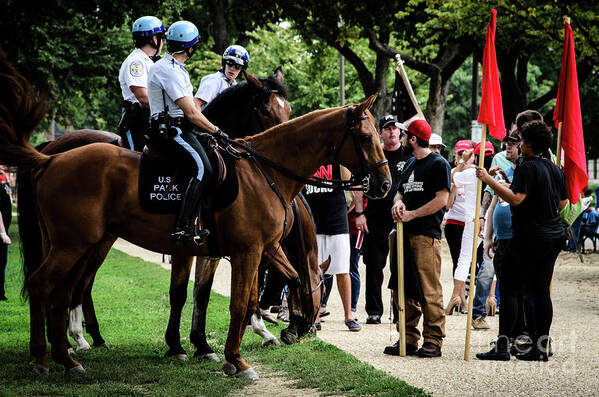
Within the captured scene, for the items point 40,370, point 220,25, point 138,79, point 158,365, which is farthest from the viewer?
point 220,25

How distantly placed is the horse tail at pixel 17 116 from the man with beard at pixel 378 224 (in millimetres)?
4546

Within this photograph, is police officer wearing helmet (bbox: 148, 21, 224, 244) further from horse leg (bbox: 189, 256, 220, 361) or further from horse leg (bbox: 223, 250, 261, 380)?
horse leg (bbox: 189, 256, 220, 361)

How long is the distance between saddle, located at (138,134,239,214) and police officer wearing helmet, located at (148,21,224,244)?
0.32ft

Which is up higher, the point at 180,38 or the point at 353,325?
the point at 180,38

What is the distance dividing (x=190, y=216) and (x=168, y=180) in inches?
15.1

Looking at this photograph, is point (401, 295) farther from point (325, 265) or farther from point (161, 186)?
point (161, 186)

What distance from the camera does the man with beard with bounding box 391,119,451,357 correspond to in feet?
26.5

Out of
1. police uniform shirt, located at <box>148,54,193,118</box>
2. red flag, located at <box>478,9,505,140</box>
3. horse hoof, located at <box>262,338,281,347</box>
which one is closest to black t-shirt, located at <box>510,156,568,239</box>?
red flag, located at <box>478,9,505,140</box>

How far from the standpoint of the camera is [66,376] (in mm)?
6961

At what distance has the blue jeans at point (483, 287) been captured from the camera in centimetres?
1015

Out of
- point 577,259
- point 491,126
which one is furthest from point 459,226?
point 577,259

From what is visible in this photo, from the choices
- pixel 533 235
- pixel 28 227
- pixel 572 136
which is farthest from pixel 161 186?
pixel 572 136

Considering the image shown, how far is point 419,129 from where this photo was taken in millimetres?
8203

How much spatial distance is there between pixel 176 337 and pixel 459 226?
17.1 feet
